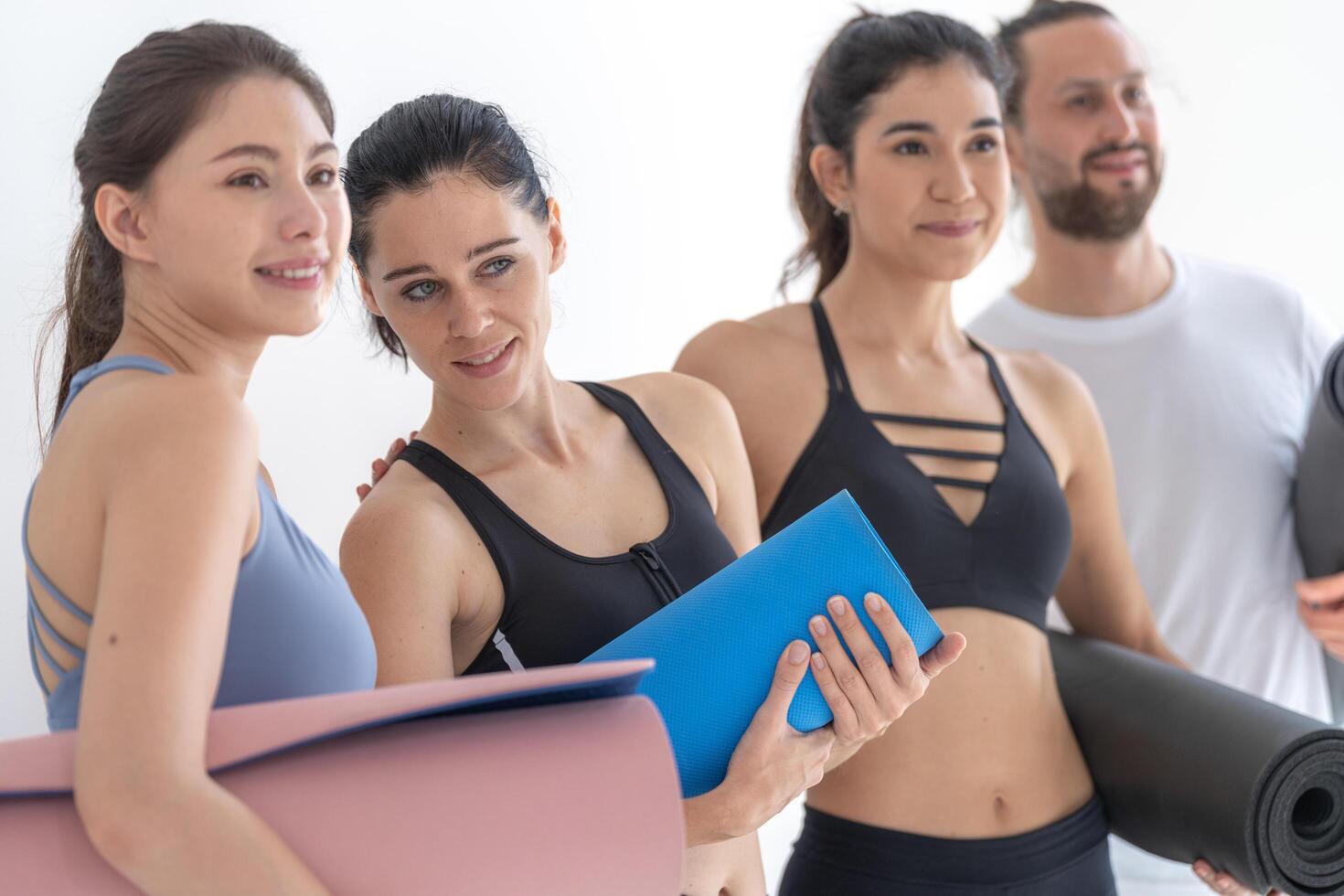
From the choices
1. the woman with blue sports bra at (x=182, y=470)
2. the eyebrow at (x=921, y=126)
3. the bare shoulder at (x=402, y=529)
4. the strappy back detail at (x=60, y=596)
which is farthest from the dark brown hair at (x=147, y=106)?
the eyebrow at (x=921, y=126)

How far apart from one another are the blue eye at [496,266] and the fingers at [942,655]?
56 cm

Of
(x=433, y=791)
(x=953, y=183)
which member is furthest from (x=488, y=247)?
(x=953, y=183)

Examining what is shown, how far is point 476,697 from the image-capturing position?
2.90ft

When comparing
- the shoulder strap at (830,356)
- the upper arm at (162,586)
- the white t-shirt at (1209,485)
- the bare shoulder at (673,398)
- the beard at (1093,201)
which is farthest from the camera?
the beard at (1093,201)

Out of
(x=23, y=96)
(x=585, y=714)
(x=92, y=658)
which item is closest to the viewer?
(x=92, y=658)

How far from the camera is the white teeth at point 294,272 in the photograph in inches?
38.7

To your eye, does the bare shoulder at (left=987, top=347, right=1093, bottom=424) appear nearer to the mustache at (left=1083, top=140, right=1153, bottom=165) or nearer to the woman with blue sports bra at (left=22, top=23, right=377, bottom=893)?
the mustache at (left=1083, top=140, right=1153, bottom=165)

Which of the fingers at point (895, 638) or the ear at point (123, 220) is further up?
the ear at point (123, 220)

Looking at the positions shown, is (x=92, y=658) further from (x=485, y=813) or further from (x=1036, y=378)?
(x=1036, y=378)

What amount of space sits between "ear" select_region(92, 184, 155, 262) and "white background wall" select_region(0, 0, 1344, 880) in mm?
479

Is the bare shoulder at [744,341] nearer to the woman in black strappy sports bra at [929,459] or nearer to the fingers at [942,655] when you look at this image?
the woman in black strappy sports bra at [929,459]

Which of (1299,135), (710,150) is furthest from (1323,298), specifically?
(710,150)

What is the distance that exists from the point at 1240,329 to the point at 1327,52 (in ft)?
5.84

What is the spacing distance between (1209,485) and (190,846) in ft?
6.12
